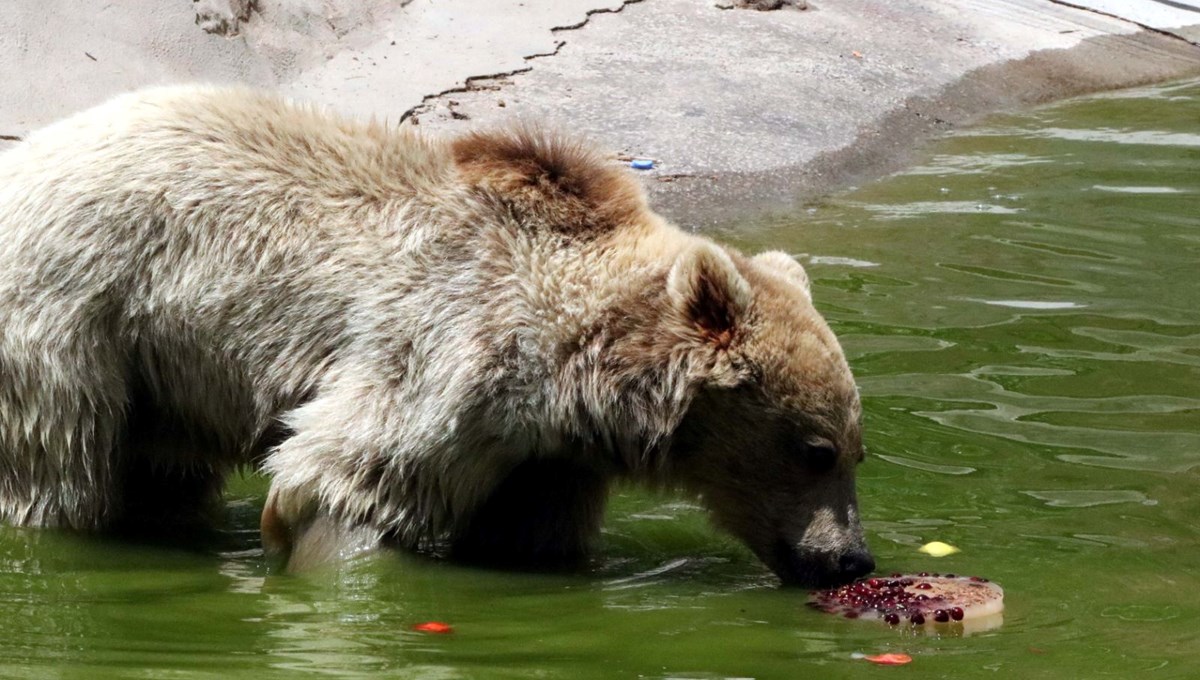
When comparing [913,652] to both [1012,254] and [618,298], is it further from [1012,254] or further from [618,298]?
[1012,254]

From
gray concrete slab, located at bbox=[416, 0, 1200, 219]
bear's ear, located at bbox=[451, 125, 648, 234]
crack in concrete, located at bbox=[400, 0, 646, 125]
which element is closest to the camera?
bear's ear, located at bbox=[451, 125, 648, 234]

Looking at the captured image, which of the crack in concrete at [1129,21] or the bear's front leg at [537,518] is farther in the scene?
the crack in concrete at [1129,21]

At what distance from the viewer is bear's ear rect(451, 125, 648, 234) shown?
6062 millimetres

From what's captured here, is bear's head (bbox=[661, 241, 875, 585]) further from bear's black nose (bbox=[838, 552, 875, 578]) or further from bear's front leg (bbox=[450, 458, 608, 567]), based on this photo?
bear's front leg (bbox=[450, 458, 608, 567])

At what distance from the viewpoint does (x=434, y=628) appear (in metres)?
5.03

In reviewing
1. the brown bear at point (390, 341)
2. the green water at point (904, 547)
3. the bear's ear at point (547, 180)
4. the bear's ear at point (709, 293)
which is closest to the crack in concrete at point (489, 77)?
the green water at point (904, 547)

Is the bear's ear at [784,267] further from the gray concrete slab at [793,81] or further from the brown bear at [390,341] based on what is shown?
the gray concrete slab at [793,81]

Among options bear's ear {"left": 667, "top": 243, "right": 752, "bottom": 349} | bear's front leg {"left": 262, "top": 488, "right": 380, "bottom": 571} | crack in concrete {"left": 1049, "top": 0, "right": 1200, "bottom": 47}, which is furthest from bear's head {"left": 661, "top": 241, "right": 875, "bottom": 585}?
crack in concrete {"left": 1049, "top": 0, "right": 1200, "bottom": 47}

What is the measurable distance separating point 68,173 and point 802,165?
7258 millimetres

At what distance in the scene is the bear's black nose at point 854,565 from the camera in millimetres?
5875

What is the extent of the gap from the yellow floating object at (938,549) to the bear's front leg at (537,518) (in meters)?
1.20

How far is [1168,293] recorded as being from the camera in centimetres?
964

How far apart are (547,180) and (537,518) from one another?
1223 millimetres

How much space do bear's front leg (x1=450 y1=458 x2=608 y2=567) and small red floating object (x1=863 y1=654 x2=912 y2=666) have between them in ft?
5.12
